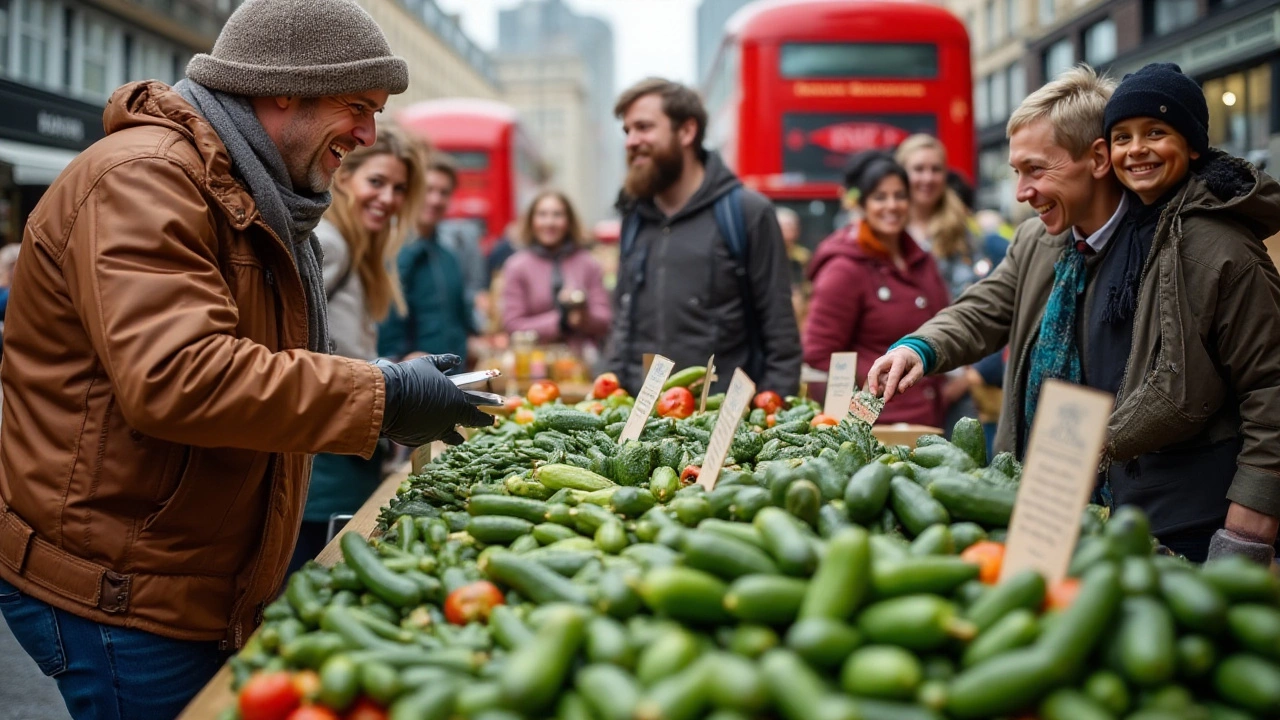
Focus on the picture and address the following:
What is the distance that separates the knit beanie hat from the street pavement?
15.9ft

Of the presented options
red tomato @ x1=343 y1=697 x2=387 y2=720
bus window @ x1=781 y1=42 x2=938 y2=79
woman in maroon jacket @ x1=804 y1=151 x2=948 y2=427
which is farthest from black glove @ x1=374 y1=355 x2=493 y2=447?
bus window @ x1=781 y1=42 x2=938 y2=79

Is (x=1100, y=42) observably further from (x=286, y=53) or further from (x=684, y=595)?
(x=684, y=595)

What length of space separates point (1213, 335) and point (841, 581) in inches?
73.3

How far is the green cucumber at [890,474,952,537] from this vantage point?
2238 millimetres

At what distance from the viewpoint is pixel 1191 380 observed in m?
2.96

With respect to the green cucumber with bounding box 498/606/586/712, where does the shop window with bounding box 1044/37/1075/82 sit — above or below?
above

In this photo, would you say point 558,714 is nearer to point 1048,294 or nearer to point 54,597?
point 54,597

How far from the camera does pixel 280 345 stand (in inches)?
104

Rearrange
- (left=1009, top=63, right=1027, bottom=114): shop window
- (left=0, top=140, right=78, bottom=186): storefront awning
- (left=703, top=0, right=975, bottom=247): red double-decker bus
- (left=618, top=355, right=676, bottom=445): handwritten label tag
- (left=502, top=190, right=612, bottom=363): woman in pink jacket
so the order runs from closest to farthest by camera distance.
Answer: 1. (left=618, top=355, right=676, bottom=445): handwritten label tag
2. (left=502, top=190, right=612, bottom=363): woman in pink jacket
3. (left=703, top=0, right=975, bottom=247): red double-decker bus
4. (left=0, top=140, right=78, bottom=186): storefront awning
5. (left=1009, top=63, right=1027, bottom=114): shop window

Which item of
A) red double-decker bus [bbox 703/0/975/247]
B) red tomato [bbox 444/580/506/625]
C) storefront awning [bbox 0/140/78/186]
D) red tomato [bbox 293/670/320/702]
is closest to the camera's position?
red tomato [bbox 293/670/320/702]

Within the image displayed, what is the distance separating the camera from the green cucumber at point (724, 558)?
1.89 m

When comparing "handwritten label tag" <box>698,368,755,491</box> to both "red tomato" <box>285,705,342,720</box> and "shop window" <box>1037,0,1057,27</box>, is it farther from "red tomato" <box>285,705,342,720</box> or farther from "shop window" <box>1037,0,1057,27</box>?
"shop window" <box>1037,0,1057,27</box>

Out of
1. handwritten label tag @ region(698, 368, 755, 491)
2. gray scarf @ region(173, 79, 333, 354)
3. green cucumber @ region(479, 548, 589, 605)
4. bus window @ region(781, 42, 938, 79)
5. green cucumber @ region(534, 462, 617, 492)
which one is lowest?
green cucumber @ region(479, 548, 589, 605)

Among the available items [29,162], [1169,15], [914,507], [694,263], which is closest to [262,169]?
[914,507]
